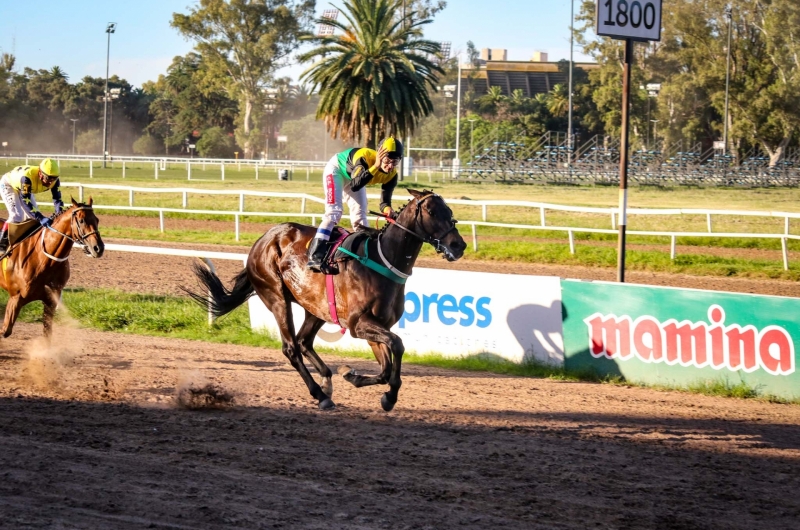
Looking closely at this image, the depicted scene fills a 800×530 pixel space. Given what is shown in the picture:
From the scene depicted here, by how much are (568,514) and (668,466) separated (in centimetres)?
131

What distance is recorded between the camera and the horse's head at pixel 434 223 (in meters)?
6.60

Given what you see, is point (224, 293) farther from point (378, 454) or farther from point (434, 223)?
point (378, 454)

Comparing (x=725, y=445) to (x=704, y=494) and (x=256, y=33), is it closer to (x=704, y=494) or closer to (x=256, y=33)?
(x=704, y=494)

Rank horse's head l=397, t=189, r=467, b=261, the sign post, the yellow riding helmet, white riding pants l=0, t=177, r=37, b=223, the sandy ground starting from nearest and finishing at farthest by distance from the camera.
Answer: the sandy ground, horse's head l=397, t=189, r=467, b=261, the yellow riding helmet, white riding pants l=0, t=177, r=37, b=223, the sign post

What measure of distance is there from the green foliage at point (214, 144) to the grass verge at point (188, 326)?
198 ft

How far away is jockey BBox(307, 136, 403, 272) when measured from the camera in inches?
272

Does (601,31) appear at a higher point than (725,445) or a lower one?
higher

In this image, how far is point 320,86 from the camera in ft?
106

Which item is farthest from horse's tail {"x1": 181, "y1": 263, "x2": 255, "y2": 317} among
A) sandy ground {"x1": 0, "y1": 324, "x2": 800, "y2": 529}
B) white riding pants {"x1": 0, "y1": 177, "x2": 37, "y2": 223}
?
white riding pants {"x1": 0, "y1": 177, "x2": 37, "y2": 223}

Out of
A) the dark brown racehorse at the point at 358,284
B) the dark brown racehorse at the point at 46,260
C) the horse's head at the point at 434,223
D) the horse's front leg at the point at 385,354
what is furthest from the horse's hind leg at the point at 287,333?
the dark brown racehorse at the point at 46,260

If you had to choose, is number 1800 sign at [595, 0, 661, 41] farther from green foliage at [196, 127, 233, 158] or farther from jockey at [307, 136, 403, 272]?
green foliage at [196, 127, 233, 158]

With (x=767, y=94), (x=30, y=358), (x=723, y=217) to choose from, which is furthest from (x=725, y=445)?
(x=767, y=94)

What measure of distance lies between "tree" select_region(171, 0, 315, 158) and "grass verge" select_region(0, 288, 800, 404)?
171 ft

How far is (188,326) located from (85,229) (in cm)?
297
